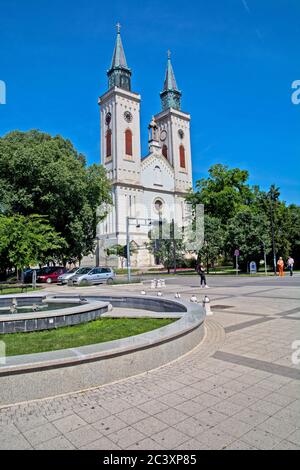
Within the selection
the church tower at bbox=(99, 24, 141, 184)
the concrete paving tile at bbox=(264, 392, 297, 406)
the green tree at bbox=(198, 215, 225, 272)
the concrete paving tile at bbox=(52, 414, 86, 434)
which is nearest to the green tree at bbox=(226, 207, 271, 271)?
the green tree at bbox=(198, 215, 225, 272)

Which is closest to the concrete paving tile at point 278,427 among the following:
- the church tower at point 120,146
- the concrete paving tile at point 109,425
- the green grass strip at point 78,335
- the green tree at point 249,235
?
the concrete paving tile at point 109,425

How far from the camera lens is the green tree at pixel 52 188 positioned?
26922 mm

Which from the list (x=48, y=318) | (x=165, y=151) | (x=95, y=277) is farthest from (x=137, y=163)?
(x=48, y=318)

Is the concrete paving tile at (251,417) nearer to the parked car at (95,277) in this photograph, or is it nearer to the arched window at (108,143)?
the parked car at (95,277)

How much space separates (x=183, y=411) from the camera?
3.57 meters

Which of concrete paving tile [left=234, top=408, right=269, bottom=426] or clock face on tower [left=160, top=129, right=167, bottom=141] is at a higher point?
clock face on tower [left=160, top=129, right=167, bottom=141]

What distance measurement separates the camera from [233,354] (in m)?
5.69

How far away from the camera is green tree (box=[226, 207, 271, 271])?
108ft

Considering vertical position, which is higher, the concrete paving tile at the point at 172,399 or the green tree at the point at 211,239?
the green tree at the point at 211,239

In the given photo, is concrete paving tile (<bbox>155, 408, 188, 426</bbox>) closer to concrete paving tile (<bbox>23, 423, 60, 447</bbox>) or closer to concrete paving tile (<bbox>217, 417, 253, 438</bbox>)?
concrete paving tile (<bbox>217, 417, 253, 438</bbox>)

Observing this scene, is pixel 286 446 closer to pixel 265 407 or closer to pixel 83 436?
pixel 265 407

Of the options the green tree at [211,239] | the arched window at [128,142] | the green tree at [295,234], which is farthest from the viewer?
the arched window at [128,142]

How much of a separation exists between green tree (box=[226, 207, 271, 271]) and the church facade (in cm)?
1840

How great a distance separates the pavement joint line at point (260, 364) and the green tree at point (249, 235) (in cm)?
2845
